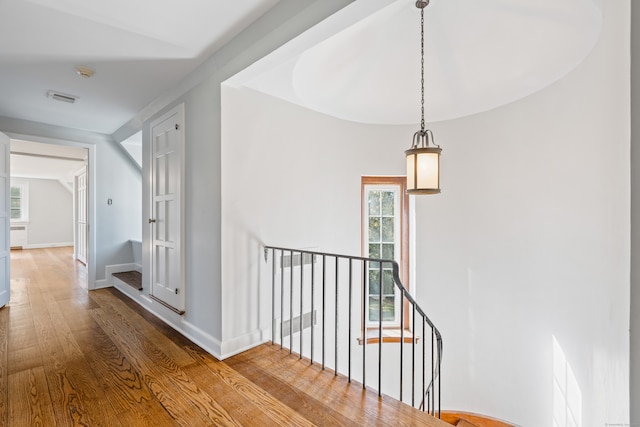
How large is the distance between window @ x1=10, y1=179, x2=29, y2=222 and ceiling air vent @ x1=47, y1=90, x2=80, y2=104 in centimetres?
769

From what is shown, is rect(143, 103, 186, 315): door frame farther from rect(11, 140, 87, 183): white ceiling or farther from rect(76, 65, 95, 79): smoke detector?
rect(11, 140, 87, 183): white ceiling

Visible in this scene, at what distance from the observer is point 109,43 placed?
81.3 inches

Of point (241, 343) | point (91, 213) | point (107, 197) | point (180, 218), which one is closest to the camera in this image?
point (241, 343)

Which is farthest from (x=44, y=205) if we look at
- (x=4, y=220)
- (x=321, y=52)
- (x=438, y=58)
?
(x=438, y=58)

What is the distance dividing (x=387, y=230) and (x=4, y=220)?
445cm

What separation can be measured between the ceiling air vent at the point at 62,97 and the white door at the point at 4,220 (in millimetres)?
925

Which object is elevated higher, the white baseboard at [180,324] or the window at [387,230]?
the window at [387,230]

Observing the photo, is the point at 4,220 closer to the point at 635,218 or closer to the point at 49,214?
the point at 635,218

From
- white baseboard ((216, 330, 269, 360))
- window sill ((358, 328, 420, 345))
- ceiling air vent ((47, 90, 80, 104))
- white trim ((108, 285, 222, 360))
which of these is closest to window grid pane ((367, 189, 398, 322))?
window sill ((358, 328, 420, 345))

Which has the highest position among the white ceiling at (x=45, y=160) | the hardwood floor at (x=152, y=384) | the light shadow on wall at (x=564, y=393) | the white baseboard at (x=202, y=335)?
the white ceiling at (x=45, y=160)

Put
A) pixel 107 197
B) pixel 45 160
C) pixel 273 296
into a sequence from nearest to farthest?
pixel 273 296, pixel 107 197, pixel 45 160

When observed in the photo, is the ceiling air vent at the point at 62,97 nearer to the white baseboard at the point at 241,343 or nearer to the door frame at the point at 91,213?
the door frame at the point at 91,213

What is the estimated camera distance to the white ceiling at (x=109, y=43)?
5.69ft

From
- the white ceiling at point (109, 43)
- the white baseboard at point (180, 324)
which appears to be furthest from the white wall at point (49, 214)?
the white baseboard at point (180, 324)
